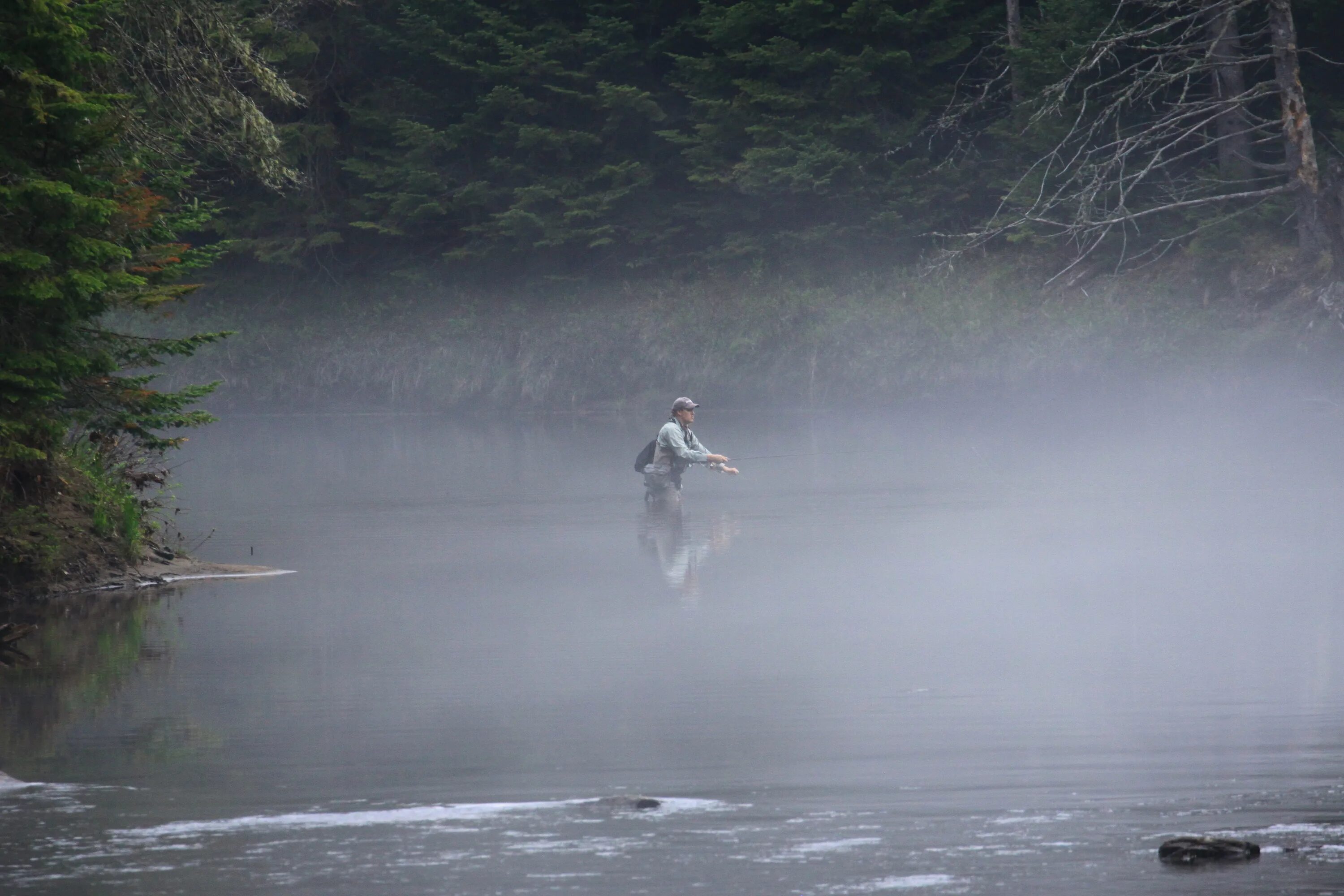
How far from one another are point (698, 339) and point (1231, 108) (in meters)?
14.2

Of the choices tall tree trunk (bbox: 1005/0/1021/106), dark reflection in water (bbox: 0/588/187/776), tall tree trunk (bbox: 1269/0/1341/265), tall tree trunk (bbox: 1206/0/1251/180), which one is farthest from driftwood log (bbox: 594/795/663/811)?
tall tree trunk (bbox: 1005/0/1021/106)

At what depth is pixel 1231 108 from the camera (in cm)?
2994

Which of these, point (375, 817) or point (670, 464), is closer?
point (375, 817)

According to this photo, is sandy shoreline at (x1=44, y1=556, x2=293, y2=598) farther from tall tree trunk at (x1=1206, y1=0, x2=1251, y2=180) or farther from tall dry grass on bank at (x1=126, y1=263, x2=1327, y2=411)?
tall dry grass on bank at (x1=126, y1=263, x2=1327, y2=411)

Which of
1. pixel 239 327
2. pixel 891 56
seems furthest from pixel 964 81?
pixel 239 327

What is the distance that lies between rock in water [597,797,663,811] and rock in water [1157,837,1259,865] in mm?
1828

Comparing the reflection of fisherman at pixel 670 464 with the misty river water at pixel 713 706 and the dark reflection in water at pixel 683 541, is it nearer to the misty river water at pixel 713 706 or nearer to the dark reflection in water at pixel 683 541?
the dark reflection in water at pixel 683 541

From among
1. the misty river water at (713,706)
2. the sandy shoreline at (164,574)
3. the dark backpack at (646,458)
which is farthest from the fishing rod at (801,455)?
the sandy shoreline at (164,574)

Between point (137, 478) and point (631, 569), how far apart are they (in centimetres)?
406

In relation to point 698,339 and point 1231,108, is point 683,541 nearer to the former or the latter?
point 1231,108

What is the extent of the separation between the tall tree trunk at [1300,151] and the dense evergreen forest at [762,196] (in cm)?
7

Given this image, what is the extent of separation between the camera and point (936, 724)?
809 cm

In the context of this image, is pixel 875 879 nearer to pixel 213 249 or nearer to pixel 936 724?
pixel 936 724

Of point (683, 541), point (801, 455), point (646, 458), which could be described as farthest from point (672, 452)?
point (801, 455)
